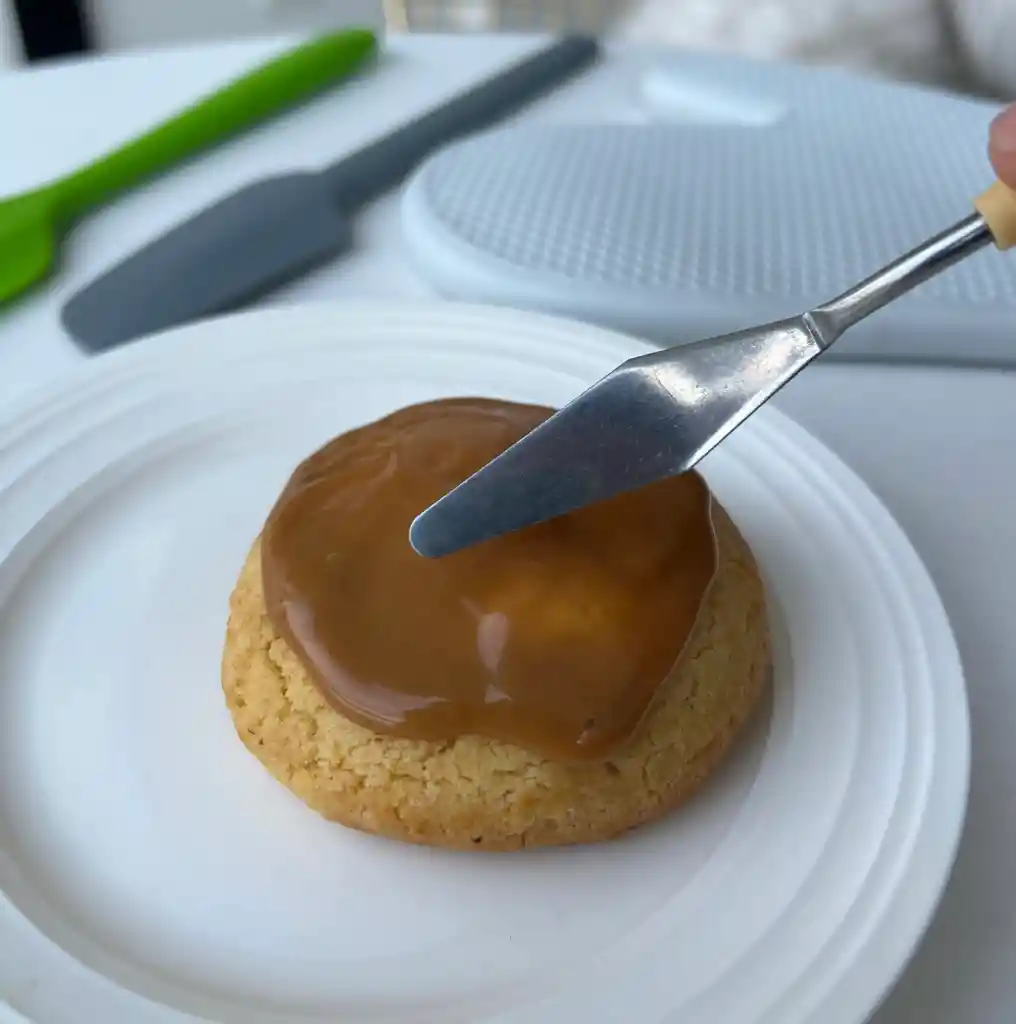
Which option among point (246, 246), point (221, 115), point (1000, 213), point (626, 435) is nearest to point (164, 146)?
point (221, 115)

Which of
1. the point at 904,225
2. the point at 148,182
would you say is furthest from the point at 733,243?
the point at 148,182

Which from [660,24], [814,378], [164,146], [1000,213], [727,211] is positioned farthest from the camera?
[660,24]

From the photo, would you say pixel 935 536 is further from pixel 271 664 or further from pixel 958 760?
pixel 271 664

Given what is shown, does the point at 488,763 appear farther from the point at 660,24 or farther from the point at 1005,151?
the point at 660,24

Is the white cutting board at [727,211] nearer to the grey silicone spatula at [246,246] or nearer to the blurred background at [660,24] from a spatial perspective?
the grey silicone spatula at [246,246]

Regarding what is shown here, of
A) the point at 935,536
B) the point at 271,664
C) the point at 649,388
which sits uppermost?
the point at 649,388

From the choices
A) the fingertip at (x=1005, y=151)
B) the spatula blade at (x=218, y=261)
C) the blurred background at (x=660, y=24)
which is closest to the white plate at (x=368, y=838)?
the spatula blade at (x=218, y=261)

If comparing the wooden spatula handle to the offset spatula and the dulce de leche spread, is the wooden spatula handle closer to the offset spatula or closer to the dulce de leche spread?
the offset spatula
